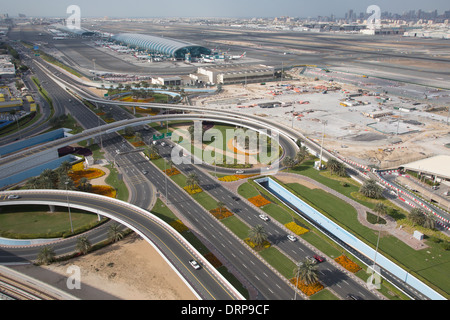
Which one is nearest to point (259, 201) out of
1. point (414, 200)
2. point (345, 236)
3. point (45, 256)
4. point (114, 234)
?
point (345, 236)

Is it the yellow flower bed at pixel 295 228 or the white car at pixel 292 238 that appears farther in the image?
the yellow flower bed at pixel 295 228

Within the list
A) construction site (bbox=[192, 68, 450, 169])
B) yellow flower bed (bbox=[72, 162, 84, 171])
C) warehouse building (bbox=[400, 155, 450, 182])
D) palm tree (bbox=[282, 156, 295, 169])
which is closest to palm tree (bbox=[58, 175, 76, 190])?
yellow flower bed (bbox=[72, 162, 84, 171])

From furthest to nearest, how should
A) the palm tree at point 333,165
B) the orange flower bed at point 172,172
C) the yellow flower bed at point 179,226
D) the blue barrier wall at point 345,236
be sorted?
the orange flower bed at point 172,172 < the palm tree at point 333,165 < the yellow flower bed at point 179,226 < the blue barrier wall at point 345,236

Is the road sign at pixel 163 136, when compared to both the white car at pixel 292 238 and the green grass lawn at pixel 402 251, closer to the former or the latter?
the green grass lawn at pixel 402 251

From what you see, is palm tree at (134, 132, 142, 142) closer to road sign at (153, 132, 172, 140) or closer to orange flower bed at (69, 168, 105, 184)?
road sign at (153, 132, 172, 140)

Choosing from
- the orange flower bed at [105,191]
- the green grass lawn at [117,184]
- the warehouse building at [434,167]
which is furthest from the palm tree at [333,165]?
the orange flower bed at [105,191]

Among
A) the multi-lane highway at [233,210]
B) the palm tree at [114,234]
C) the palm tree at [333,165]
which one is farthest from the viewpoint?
the palm tree at [333,165]

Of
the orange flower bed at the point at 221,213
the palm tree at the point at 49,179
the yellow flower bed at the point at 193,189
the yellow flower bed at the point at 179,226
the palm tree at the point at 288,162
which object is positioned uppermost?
the palm tree at the point at 288,162

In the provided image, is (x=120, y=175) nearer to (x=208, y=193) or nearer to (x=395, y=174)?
(x=208, y=193)
